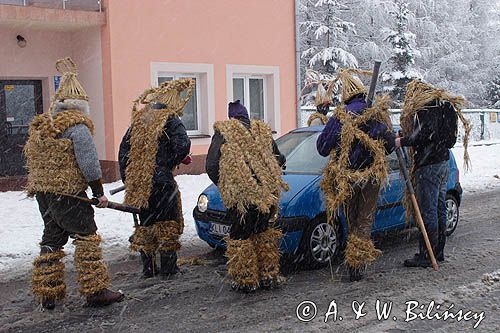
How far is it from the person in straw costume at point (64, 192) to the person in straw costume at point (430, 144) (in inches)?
127

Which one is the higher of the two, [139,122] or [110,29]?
[110,29]

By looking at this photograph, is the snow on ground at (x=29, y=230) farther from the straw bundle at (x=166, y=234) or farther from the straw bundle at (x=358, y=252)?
the straw bundle at (x=358, y=252)

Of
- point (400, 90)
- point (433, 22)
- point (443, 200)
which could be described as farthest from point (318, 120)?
point (433, 22)

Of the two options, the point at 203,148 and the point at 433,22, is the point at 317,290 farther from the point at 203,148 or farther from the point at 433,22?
the point at 433,22

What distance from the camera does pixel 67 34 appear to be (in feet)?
47.1

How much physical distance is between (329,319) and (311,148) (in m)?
2.86

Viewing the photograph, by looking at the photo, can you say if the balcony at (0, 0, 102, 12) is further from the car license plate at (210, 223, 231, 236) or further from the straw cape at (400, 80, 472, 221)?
the straw cape at (400, 80, 472, 221)

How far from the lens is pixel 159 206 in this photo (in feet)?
20.7

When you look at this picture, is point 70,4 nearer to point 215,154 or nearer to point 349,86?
point 215,154

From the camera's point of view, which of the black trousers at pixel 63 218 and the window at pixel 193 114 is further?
the window at pixel 193 114

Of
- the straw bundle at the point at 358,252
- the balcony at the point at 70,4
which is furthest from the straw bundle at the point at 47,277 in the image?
the balcony at the point at 70,4

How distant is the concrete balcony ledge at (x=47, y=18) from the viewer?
12320mm

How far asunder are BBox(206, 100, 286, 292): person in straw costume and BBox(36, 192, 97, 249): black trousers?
1.24 m

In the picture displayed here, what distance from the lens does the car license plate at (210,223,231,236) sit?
6.76 metres
